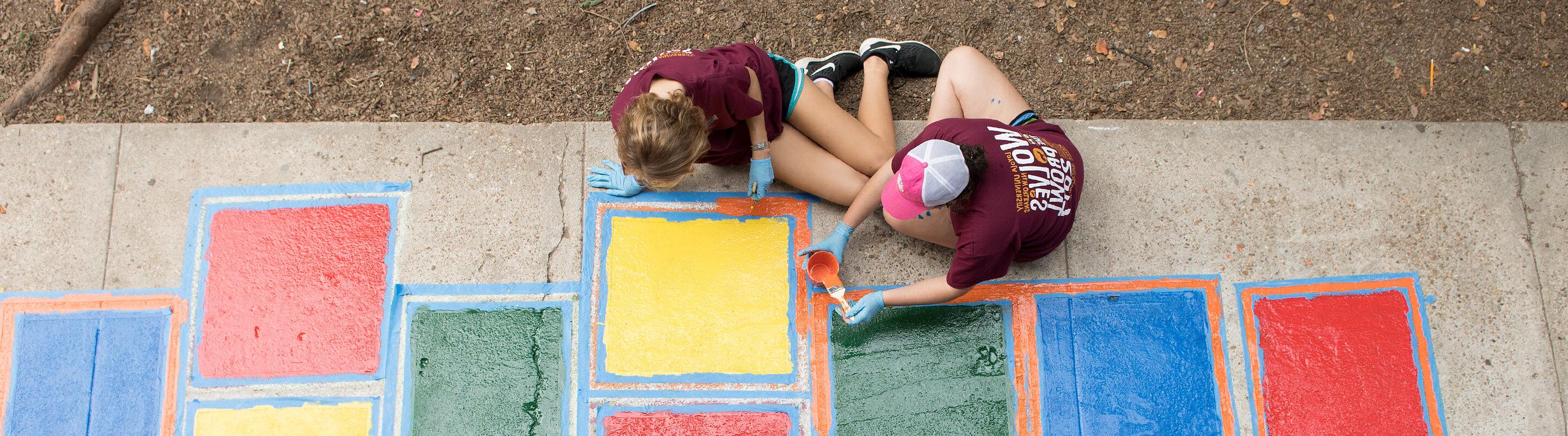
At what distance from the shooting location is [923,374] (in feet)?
10.4

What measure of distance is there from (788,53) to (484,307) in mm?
1705

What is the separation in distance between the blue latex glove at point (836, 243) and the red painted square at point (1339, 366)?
5.80 feet

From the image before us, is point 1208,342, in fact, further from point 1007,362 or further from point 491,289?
point 491,289

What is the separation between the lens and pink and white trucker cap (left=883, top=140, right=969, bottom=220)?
92.5 inches

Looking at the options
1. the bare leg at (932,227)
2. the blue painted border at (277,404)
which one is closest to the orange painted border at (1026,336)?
the bare leg at (932,227)

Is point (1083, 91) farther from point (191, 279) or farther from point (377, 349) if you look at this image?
point (191, 279)

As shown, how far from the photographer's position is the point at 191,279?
3.14 m

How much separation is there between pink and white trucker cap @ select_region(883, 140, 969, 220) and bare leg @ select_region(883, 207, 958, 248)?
1.50 feet

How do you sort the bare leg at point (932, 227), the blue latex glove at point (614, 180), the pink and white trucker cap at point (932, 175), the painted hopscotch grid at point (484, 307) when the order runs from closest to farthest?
the pink and white trucker cap at point (932, 175) → the bare leg at point (932, 227) → the painted hopscotch grid at point (484, 307) → the blue latex glove at point (614, 180)

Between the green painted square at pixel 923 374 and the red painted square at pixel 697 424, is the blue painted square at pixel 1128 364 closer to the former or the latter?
the green painted square at pixel 923 374

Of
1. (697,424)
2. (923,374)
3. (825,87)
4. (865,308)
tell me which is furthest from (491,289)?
(923,374)

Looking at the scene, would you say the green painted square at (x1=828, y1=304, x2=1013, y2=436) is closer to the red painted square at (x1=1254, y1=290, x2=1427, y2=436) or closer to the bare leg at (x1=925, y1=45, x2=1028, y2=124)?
the bare leg at (x1=925, y1=45, x2=1028, y2=124)

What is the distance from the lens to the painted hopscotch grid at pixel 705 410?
3.09 metres

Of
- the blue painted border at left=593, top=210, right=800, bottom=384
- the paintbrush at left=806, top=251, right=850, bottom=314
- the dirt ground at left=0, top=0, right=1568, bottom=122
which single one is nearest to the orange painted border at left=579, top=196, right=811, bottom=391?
the blue painted border at left=593, top=210, right=800, bottom=384
